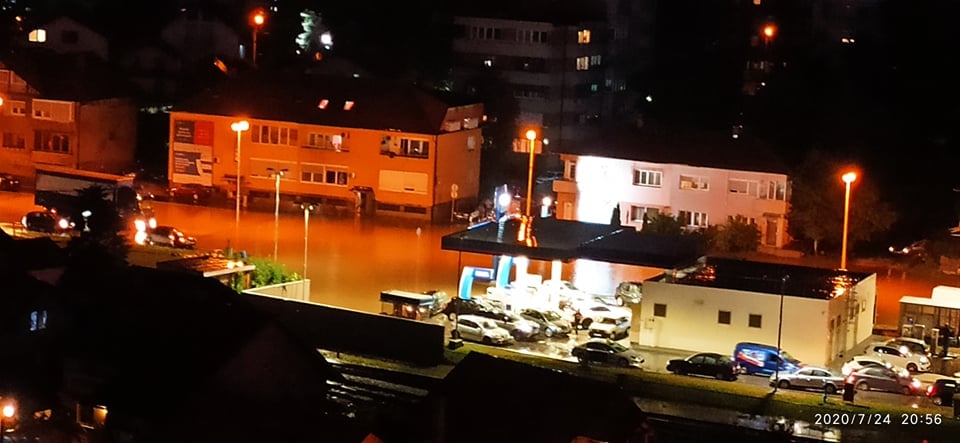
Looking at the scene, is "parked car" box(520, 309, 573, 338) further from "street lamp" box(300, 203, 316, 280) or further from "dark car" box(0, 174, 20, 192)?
"dark car" box(0, 174, 20, 192)

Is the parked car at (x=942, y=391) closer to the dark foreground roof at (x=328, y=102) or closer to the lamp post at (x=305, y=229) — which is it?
the lamp post at (x=305, y=229)

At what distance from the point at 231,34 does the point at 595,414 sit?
12.8 meters

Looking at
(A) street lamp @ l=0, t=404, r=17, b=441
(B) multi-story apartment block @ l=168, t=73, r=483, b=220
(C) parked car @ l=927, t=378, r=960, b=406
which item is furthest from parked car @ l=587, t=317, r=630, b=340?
(B) multi-story apartment block @ l=168, t=73, r=483, b=220

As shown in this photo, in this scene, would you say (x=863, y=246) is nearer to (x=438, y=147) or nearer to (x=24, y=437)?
(x=438, y=147)

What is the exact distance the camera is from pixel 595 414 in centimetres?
562

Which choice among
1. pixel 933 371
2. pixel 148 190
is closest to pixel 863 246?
pixel 933 371

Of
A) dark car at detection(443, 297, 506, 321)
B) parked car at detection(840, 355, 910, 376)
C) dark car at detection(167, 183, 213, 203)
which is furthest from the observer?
dark car at detection(167, 183, 213, 203)

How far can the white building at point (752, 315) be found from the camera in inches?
345

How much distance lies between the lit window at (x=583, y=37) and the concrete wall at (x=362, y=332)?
8.71 metres

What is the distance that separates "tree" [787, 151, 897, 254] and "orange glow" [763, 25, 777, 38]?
5575 mm

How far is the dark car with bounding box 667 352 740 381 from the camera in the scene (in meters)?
8.30

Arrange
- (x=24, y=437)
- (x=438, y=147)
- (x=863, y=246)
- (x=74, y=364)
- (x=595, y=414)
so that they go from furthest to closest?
(x=438, y=147)
(x=863, y=246)
(x=74, y=364)
(x=24, y=437)
(x=595, y=414)

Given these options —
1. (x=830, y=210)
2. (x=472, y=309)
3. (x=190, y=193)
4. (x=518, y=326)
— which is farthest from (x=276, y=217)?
(x=830, y=210)

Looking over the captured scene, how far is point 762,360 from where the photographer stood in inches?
333
